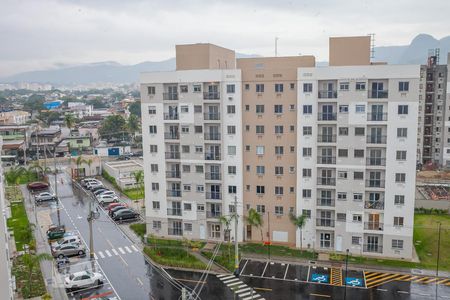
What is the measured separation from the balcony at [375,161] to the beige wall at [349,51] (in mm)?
9471

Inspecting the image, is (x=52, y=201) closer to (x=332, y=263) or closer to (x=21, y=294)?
(x=21, y=294)

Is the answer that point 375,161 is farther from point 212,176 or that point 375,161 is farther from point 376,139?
point 212,176

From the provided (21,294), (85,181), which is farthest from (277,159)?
(85,181)

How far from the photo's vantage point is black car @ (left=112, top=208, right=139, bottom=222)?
2224 inches

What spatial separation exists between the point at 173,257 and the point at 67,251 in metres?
10.9

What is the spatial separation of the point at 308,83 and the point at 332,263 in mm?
17807

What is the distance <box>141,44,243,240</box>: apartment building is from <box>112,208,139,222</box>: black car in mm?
8006

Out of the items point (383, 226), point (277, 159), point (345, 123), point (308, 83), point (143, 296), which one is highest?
point (308, 83)

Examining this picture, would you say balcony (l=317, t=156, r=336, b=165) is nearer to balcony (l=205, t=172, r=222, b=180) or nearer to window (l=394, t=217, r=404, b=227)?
window (l=394, t=217, r=404, b=227)

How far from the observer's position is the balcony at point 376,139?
140 ft

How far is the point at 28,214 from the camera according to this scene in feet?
197

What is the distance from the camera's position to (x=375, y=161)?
43188 millimetres

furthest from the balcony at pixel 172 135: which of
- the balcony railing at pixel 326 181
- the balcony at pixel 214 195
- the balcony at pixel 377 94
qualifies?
the balcony at pixel 377 94

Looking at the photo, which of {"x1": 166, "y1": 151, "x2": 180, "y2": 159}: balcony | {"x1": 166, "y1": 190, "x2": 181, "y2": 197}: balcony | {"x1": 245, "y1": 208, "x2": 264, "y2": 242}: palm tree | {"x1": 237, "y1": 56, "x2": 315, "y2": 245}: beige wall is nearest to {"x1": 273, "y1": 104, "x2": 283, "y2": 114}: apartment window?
{"x1": 237, "y1": 56, "x2": 315, "y2": 245}: beige wall
